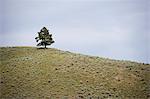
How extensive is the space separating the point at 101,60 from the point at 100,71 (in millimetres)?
8067

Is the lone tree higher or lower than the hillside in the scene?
higher

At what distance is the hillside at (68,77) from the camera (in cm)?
4562

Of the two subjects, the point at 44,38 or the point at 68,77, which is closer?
the point at 68,77

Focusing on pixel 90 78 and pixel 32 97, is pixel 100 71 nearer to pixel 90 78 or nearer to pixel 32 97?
pixel 90 78

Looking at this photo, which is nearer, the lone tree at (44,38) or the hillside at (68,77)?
the hillside at (68,77)

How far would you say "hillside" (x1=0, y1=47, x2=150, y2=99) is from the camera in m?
45.6

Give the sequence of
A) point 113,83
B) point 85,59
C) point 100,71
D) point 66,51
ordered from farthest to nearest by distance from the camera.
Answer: point 66,51
point 85,59
point 100,71
point 113,83

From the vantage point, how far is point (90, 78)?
51219 millimetres

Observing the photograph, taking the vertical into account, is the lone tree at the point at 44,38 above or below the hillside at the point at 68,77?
above

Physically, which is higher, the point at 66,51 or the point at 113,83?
the point at 66,51

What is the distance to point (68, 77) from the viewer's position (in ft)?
167

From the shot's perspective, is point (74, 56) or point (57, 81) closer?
point (57, 81)

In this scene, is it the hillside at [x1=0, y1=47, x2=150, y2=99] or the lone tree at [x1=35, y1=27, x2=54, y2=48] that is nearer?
the hillside at [x1=0, y1=47, x2=150, y2=99]

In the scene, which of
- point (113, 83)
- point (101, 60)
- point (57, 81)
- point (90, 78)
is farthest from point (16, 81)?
point (101, 60)
